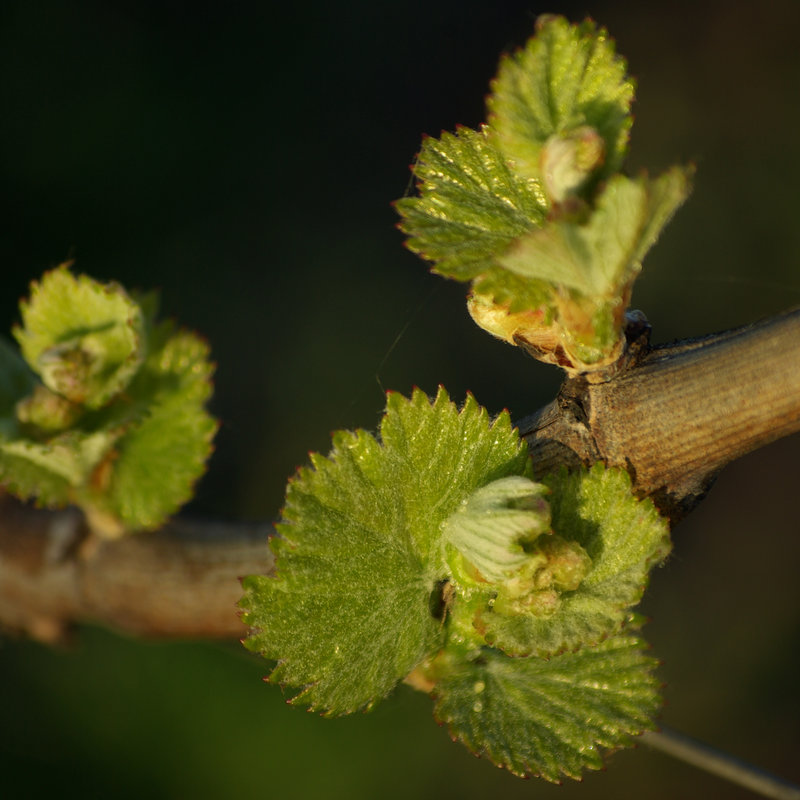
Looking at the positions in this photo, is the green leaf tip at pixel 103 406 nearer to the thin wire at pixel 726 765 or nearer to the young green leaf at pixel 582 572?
the young green leaf at pixel 582 572

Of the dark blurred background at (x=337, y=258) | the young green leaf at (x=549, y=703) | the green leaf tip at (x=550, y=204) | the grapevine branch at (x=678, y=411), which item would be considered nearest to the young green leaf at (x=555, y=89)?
the green leaf tip at (x=550, y=204)

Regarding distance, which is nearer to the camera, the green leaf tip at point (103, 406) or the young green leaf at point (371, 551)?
the young green leaf at point (371, 551)

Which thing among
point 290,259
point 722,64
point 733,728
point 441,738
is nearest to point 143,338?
point 441,738

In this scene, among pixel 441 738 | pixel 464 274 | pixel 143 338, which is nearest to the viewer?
pixel 464 274

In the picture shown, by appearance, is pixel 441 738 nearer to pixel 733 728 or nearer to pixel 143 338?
pixel 733 728

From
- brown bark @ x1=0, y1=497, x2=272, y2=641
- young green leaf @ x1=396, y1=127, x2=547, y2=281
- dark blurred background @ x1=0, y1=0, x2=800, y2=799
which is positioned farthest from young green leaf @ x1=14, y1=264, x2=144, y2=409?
dark blurred background @ x1=0, y1=0, x2=800, y2=799

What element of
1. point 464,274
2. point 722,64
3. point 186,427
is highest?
point 722,64

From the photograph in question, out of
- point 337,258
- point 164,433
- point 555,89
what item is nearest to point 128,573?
point 164,433
